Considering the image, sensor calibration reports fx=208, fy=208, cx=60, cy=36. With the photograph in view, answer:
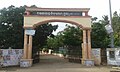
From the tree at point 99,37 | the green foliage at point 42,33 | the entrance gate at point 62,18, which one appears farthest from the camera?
the green foliage at point 42,33

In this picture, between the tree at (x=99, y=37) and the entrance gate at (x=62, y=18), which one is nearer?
the entrance gate at (x=62, y=18)

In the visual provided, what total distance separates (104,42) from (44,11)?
9.48 metres

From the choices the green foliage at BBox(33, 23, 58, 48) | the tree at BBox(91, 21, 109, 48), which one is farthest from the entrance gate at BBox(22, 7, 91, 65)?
the green foliage at BBox(33, 23, 58, 48)

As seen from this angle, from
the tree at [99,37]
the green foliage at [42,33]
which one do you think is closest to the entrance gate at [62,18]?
the tree at [99,37]

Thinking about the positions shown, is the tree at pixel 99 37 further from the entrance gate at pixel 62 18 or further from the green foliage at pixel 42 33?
the green foliage at pixel 42 33

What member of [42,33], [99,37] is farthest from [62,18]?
[99,37]

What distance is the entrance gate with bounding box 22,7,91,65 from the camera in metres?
21.9

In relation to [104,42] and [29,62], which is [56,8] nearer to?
[29,62]

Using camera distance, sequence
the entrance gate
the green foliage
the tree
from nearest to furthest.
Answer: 1. the entrance gate
2. the tree
3. the green foliage

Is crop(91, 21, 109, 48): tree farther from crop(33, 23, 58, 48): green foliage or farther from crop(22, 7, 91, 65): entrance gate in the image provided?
crop(33, 23, 58, 48): green foliage

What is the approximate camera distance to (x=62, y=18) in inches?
878

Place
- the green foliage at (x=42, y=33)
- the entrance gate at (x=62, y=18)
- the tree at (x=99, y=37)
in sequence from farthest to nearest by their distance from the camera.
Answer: the green foliage at (x=42, y=33) < the tree at (x=99, y=37) < the entrance gate at (x=62, y=18)

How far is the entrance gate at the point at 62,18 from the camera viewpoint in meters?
21.9

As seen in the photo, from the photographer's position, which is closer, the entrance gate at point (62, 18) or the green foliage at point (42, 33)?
the entrance gate at point (62, 18)
